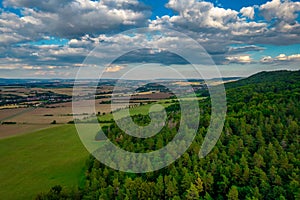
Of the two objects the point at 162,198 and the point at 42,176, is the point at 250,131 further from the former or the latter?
the point at 42,176

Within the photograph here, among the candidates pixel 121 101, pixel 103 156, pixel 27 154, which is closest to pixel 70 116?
pixel 121 101

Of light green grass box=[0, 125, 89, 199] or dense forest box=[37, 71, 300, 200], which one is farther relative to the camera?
light green grass box=[0, 125, 89, 199]

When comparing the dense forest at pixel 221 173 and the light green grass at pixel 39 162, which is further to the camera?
the light green grass at pixel 39 162

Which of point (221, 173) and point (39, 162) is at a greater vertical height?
point (221, 173)

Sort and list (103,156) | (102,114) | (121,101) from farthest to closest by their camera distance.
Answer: (121,101)
(102,114)
(103,156)

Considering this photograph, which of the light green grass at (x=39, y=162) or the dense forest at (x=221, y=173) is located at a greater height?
the dense forest at (x=221, y=173)

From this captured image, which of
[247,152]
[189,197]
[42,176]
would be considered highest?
[247,152]

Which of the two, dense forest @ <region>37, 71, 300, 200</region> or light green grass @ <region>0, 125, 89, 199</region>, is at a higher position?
dense forest @ <region>37, 71, 300, 200</region>

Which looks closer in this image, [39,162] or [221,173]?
[221,173]
